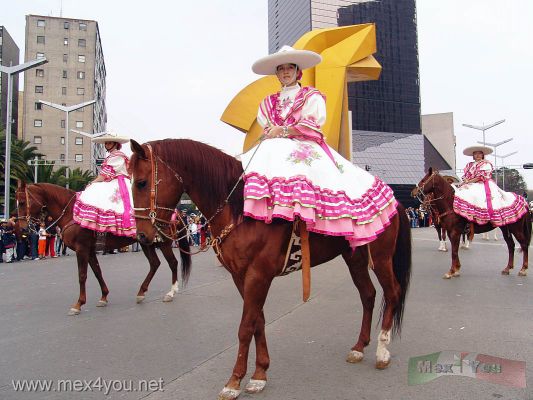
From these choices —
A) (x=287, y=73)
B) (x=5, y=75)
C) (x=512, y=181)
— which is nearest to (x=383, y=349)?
(x=287, y=73)

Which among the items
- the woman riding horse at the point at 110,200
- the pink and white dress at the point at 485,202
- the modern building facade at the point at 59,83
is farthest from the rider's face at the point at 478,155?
the modern building facade at the point at 59,83

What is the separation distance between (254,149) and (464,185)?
24.1 ft

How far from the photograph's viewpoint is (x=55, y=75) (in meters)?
63.5

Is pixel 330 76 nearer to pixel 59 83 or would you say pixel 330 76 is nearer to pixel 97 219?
pixel 97 219

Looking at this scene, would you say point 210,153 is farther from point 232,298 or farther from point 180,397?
point 232,298

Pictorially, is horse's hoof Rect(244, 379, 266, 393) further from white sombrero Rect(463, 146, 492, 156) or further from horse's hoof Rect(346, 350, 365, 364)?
white sombrero Rect(463, 146, 492, 156)

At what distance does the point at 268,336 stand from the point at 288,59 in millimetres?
3233

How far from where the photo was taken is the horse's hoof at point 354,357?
4094 mm

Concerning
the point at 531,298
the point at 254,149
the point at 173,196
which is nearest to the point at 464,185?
the point at 531,298

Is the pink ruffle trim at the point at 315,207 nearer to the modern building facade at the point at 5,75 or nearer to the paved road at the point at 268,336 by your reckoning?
the paved road at the point at 268,336

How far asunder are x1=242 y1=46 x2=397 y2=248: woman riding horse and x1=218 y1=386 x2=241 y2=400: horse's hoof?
4.53 feet

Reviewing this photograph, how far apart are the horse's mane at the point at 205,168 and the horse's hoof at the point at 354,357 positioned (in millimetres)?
1967

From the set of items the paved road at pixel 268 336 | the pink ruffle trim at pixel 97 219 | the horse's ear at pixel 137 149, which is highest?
the horse's ear at pixel 137 149

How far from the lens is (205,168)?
355cm
